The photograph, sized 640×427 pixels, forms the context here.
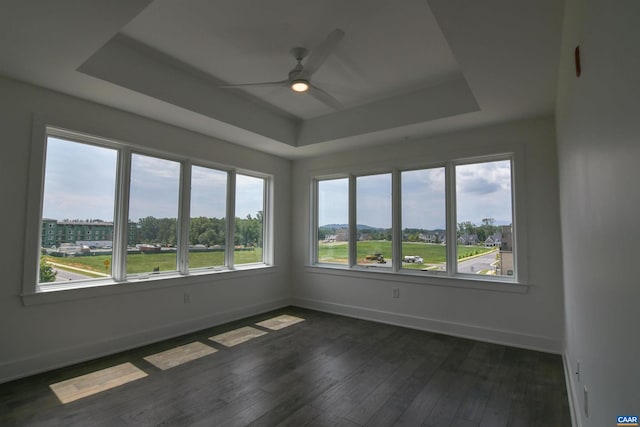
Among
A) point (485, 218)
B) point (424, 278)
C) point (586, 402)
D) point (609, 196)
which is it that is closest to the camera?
point (609, 196)

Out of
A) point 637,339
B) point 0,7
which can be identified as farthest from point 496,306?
point 0,7

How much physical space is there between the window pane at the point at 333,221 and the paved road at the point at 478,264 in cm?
178

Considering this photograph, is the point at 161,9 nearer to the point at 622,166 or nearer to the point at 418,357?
the point at 622,166

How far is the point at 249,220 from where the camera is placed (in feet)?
17.2

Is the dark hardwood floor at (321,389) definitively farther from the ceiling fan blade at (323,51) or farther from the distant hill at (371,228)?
the ceiling fan blade at (323,51)

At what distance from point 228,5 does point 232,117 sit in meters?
1.64

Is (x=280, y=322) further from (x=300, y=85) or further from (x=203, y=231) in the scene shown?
(x=300, y=85)

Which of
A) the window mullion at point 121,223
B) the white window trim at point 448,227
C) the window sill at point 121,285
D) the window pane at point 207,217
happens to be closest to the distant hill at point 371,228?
the white window trim at point 448,227

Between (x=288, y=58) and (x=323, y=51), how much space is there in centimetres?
75

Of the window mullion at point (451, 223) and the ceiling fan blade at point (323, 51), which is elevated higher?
the ceiling fan blade at point (323, 51)

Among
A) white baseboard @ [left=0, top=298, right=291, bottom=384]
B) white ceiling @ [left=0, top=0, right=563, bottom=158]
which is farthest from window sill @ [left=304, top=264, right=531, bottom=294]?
white ceiling @ [left=0, top=0, right=563, bottom=158]

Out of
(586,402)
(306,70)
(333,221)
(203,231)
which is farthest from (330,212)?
(586,402)

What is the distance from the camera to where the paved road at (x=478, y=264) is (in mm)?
4022

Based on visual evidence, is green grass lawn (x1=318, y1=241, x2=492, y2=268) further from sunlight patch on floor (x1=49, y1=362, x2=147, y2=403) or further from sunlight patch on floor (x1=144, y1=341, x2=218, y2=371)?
sunlight patch on floor (x1=49, y1=362, x2=147, y2=403)
